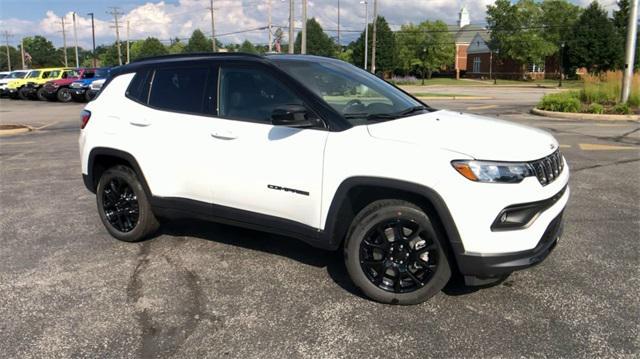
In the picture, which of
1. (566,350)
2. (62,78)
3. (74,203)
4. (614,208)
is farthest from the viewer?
(62,78)

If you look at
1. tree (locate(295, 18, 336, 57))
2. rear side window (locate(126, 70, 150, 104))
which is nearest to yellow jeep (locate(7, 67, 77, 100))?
rear side window (locate(126, 70, 150, 104))

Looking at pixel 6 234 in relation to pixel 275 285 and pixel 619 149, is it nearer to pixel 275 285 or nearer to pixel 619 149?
pixel 275 285

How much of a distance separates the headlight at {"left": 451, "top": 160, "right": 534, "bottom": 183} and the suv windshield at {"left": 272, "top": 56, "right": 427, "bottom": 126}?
3.02 feet

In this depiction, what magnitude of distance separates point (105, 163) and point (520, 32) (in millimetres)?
71970

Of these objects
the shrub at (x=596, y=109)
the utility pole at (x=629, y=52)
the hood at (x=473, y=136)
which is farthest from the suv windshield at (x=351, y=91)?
the utility pole at (x=629, y=52)

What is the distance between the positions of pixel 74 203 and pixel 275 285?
384 cm

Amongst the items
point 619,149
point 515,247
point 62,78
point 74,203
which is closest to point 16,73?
point 62,78

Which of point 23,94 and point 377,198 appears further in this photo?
point 23,94

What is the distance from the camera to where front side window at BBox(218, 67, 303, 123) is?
13.9 ft

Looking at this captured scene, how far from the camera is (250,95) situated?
14.4 feet

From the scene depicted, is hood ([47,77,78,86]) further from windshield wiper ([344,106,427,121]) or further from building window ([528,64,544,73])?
building window ([528,64,544,73])

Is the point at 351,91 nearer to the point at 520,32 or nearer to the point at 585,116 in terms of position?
the point at 585,116

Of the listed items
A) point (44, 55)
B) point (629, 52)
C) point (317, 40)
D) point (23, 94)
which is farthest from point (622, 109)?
point (44, 55)

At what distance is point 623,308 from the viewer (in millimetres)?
3748
